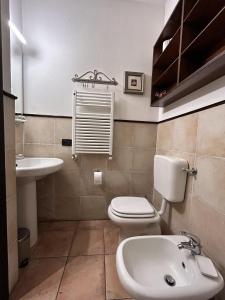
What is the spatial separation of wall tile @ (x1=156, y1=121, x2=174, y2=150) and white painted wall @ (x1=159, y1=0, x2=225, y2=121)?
3.6 inches

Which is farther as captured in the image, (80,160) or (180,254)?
(80,160)

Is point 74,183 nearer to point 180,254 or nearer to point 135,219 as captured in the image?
point 135,219

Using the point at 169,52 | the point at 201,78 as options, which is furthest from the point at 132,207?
the point at 169,52

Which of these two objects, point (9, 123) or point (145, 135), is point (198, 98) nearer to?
point (145, 135)

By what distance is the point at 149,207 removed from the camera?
1.36m

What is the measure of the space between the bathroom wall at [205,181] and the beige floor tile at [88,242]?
2.33 ft

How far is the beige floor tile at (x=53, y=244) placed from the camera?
1.41m

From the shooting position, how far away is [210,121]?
971mm

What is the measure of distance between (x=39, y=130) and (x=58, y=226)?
108 cm

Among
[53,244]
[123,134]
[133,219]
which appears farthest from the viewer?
[123,134]

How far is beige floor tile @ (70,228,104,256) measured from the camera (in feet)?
4.76

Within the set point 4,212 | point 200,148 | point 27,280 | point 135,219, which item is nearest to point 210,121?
point 200,148

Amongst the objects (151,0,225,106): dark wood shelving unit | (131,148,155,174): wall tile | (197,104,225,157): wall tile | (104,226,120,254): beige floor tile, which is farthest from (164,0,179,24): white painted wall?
(104,226,120,254): beige floor tile

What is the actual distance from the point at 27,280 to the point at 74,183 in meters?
0.91
